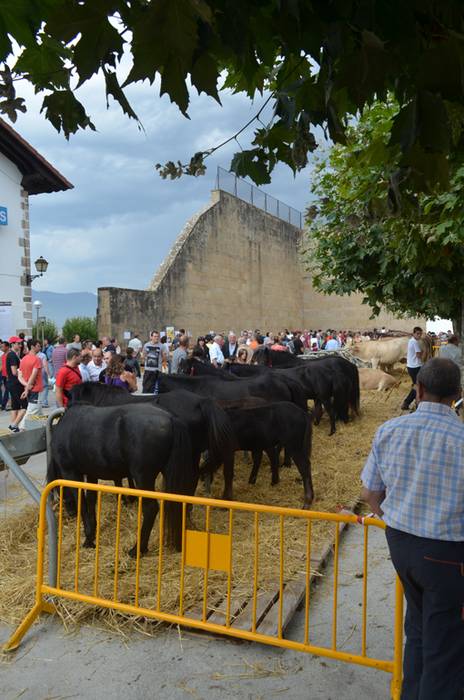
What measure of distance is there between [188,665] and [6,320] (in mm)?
16818

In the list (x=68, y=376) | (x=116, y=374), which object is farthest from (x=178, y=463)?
(x=116, y=374)

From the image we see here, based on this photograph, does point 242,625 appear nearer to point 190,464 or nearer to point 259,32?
point 190,464

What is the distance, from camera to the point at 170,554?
4590 millimetres

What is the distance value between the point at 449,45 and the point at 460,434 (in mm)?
1446

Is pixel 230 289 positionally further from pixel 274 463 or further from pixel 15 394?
pixel 274 463

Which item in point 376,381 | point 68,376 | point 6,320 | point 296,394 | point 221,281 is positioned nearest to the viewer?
point 68,376

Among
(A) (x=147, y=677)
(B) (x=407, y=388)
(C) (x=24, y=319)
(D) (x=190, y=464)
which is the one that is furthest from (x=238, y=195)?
(A) (x=147, y=677)

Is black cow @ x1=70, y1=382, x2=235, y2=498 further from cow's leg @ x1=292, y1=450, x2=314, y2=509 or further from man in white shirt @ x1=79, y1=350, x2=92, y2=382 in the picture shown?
man in white shirt @ x1=79, y1=350, x2=92, y2=382

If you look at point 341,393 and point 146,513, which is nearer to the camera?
point 146,513

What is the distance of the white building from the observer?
1812 cm

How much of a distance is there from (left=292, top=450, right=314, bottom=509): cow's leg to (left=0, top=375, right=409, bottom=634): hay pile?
0.11 metres

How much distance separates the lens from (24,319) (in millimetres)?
18891

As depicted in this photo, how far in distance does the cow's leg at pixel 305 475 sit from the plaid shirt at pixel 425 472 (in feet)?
12.3

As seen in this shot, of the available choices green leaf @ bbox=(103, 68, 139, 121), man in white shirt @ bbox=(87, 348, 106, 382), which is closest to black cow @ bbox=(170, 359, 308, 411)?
man in white shirt @ bbox=(87, 348, 106, 382)
